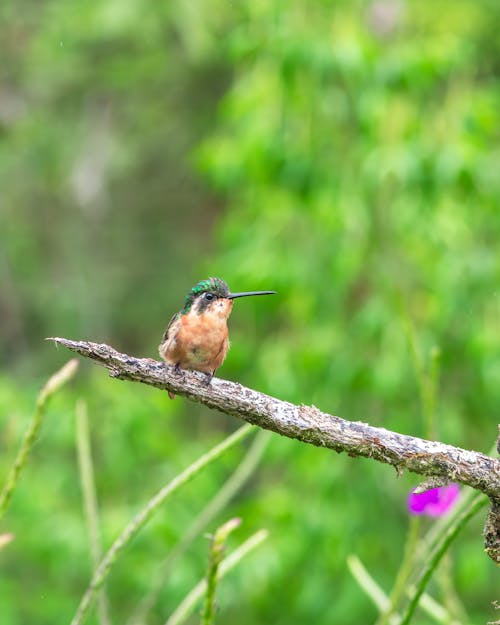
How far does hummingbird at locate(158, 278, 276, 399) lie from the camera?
2.52 meters

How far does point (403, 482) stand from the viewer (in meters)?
7.64

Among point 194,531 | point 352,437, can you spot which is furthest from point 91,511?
point 352,437

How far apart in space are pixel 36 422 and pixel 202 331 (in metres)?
1.32

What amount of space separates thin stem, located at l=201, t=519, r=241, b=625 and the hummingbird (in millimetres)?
1077

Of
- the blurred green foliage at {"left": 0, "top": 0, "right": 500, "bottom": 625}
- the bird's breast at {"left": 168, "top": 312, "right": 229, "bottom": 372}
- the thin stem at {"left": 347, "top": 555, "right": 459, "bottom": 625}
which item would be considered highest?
the blurred green foliage at {"left": 0, "top": 0, "right": 500, "bottom": 625}

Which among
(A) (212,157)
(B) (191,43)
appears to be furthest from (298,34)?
(B) (191,43)

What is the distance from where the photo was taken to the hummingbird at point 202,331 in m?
2.52

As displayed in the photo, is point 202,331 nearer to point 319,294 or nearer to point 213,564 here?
point 213,564

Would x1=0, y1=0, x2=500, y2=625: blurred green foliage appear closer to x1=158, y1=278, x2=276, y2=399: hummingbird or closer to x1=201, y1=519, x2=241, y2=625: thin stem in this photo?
x1=158, y1=278, x2=276, y2=399: hummingbird

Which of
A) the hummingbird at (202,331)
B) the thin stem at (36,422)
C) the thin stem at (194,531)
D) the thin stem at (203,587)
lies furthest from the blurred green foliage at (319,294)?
the thin stem at (36,422)

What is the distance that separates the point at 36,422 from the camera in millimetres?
1318

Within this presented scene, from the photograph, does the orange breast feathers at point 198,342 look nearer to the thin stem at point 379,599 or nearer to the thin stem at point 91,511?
the thin stem at point 91,511

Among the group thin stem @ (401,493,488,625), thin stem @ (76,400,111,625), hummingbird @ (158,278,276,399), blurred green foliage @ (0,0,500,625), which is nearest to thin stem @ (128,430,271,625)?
thin stem @ (76,400,111,625)

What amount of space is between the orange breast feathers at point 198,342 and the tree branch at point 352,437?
0.76 m
